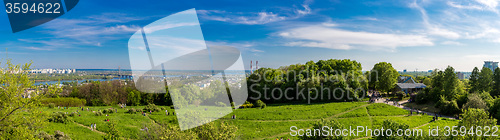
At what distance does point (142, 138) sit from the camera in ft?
45.0

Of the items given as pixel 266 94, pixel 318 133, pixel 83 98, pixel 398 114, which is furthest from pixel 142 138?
pixel 83 98

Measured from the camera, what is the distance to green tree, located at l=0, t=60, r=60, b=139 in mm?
10898

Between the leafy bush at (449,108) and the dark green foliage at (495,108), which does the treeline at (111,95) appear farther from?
the dark green foliage at (495,108)

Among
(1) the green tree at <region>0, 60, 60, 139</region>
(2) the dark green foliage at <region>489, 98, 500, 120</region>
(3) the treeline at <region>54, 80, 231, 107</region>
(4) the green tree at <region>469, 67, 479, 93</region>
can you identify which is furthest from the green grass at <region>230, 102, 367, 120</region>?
(1) the green tree at <region>0, 60, 60, 139</region>

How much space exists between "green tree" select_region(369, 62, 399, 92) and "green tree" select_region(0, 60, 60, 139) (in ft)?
210

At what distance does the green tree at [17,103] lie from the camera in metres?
10.9

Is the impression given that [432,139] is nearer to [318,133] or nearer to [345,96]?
[318,133]

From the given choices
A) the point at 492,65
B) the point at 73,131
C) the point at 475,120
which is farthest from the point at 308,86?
the point at 492,65

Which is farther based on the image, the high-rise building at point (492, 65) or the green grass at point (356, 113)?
the high-rise building at point (492, 65)

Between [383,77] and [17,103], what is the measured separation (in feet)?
218

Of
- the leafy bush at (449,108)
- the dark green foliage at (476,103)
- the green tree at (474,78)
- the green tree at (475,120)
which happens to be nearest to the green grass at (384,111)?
the leafy bush at (449,108)

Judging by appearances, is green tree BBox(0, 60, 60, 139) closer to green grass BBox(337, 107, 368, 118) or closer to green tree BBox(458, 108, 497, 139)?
green tree BBox(458, 108, 497, 139)

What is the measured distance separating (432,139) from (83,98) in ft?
217

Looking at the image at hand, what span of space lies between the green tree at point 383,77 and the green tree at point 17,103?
210 feet
